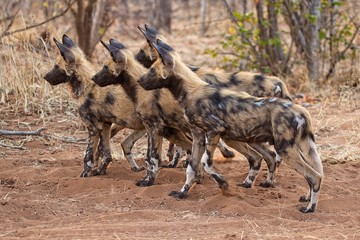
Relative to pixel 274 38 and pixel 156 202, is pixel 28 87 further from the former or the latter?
pixel 156 202

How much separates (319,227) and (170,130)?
206 cm

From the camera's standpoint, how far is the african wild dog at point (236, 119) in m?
6.15

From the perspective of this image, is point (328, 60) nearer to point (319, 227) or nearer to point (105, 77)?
point (105, 77)

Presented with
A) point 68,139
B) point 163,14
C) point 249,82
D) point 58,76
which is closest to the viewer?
point 249,82

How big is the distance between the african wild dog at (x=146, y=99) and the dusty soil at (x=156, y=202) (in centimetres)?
37

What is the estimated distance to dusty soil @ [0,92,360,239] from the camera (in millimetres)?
5477

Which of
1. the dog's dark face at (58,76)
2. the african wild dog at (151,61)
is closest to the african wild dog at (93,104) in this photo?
the dog's dark face at (58,76)

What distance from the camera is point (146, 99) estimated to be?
715 cm

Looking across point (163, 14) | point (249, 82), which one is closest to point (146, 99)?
point (249, 82)

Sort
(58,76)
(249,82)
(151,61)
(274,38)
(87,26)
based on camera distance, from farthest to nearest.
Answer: (87,26)
(274,38)
(151,61)
(58,76)
(249,82)

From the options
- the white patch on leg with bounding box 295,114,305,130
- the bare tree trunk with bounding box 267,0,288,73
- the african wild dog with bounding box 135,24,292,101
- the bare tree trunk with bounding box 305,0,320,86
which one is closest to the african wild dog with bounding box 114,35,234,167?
the african wild dog with bounding box 135,24,292,101

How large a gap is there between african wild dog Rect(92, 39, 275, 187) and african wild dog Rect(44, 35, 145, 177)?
0.21 metres

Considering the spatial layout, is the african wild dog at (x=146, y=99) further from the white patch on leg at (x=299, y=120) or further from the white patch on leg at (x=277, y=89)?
the white patch on leg at (x=299, y=120)

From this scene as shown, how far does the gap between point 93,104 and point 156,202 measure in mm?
1410
